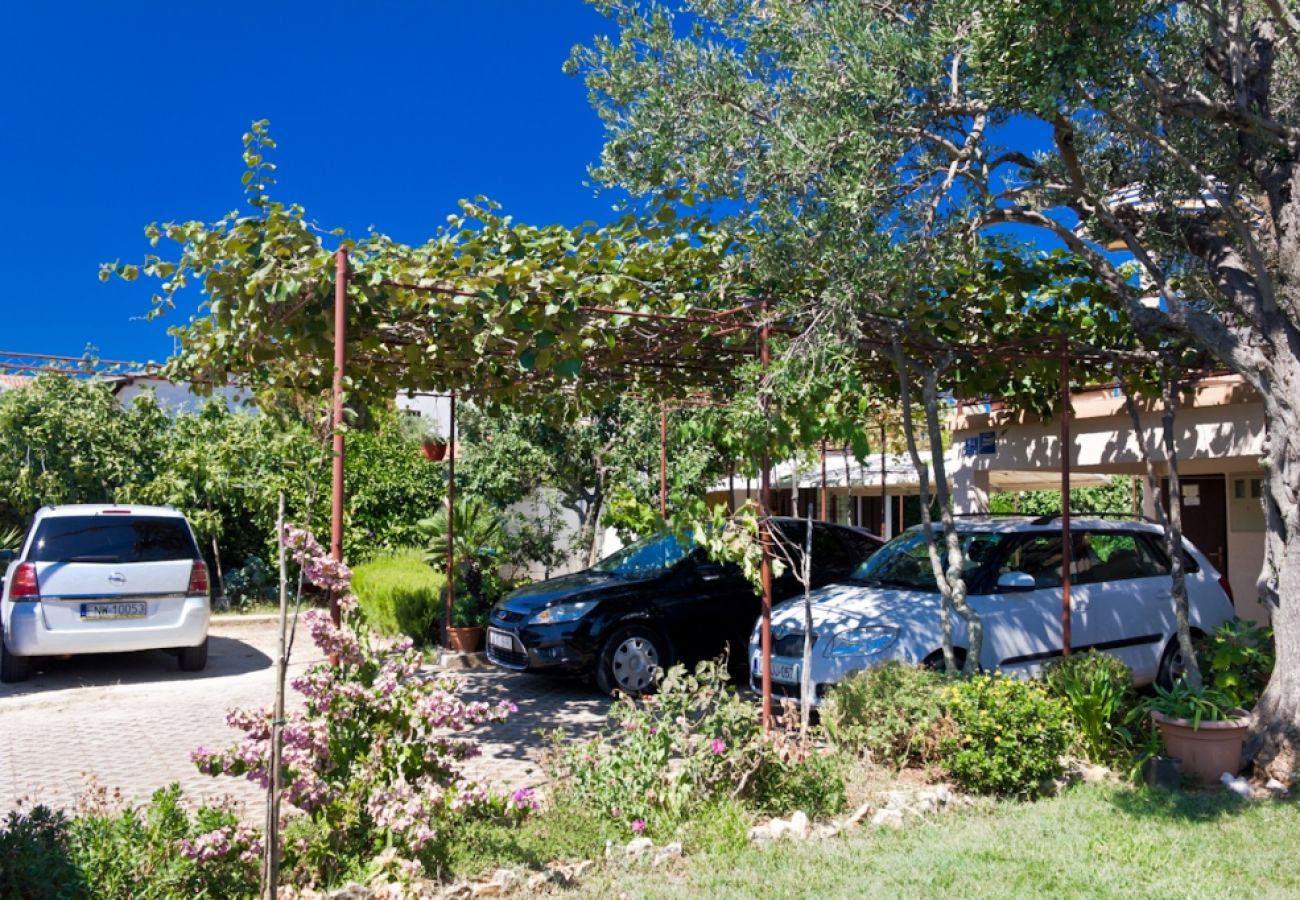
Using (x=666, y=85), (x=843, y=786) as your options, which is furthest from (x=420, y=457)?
(x=843, y=786)

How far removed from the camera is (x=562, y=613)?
9.23 metres

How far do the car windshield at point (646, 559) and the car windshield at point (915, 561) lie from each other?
1729 mm

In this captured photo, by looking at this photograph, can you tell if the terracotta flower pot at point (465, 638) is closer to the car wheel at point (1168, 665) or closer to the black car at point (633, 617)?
the black car at point (633, 617)

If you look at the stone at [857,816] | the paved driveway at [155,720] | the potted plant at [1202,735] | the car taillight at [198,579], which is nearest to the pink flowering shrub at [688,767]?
the stone at [857,816]

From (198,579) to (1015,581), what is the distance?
25.2 feet

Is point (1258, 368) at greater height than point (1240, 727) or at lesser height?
greater

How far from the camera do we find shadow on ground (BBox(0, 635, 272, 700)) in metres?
10.0

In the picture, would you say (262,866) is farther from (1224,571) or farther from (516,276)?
(1224,571)

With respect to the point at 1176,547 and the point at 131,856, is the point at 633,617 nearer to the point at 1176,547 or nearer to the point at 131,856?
the point at 1176,547

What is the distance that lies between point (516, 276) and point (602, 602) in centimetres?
387

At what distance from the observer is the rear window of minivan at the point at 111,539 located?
9664 mm

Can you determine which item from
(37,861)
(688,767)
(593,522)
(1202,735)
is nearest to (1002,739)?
(1202,735)

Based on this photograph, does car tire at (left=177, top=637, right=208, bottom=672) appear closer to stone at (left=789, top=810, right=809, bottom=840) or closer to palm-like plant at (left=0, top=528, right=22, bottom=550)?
palm-like plant at (left=0, top=528, right=22, bottom=550)

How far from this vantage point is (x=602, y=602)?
927 cm
